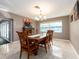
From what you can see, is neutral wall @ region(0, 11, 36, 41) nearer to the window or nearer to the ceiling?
the ceiling

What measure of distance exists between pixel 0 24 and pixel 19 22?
12.9 feet

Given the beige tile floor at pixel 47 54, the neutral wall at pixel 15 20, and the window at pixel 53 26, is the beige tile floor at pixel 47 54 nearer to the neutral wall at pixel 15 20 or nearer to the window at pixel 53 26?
the neutral wall at pixel 15 20

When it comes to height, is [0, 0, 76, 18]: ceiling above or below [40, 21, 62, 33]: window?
above

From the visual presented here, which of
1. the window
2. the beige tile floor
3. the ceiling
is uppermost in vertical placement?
the ceiling

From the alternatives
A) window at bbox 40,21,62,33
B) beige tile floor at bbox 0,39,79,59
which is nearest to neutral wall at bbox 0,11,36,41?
beige tile floor at bbox 0,39,79,59

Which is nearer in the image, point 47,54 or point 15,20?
point 47,54

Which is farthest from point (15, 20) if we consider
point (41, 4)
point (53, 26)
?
point (53, 26)

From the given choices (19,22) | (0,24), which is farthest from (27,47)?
(0,24)

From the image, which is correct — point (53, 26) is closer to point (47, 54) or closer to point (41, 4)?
point (41, 4)

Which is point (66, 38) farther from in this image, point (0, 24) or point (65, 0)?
point (0, 24)

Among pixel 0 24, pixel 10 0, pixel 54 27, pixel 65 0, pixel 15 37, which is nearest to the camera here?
pixel 65 0

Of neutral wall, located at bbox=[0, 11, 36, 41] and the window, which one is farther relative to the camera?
the window

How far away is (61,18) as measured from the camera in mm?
7168

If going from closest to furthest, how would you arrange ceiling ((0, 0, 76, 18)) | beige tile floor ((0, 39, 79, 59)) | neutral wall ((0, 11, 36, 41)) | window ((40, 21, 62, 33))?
beige tile floor ((0, 39, 79, 59)), ceiling ((0, 0, 76, 18)), neutral wall ((0, 11, 36, 41)), window ((40, 21, 62, 33))
